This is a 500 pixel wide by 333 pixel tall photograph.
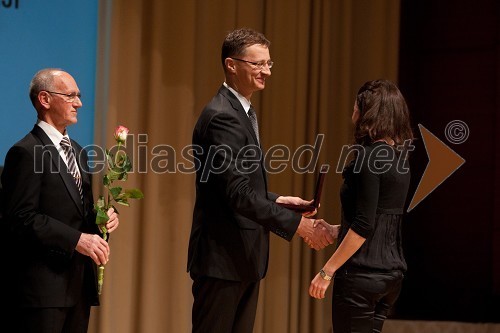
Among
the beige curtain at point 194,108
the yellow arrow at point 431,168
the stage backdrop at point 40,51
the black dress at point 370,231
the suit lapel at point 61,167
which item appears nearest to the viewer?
the black dress at point 370,231

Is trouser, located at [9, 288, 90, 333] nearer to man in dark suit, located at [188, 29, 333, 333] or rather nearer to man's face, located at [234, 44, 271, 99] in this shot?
man in dark suit, located at [188, 29, 333, 333]

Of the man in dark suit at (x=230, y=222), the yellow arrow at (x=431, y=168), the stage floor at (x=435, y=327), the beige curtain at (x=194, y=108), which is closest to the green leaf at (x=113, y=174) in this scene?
the man in dark suit at (x=230, y=222)

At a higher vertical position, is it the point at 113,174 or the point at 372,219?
the point at 113,174

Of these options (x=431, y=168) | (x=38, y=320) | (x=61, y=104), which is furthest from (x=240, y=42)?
(x=431, y=168)

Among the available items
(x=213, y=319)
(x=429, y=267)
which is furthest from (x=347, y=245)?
(x=429, y=267)

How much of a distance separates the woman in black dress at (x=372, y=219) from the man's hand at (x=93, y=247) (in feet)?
2.54

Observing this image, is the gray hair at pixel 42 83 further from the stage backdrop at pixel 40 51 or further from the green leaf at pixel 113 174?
the stage backdrop at pixel 40 51

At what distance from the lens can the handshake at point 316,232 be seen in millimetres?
2752

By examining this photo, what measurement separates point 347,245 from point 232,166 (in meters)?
0.49

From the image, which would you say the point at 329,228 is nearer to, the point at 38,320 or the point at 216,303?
the point at 216,303

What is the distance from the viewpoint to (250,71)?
9.25ft

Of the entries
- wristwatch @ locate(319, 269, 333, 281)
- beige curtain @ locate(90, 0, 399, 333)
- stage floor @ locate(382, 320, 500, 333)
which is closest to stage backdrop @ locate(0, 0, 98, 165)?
beige curtain @ locate(90, 0, 399, 333)

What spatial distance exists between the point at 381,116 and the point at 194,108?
176cm

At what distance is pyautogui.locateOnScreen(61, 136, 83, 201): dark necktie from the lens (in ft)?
9.21
